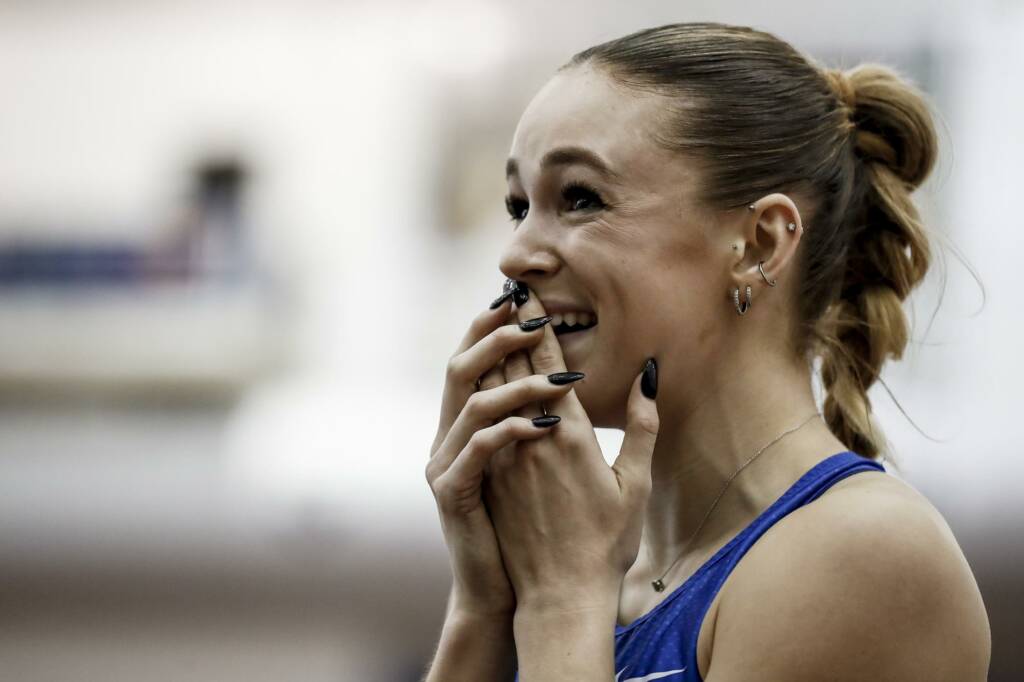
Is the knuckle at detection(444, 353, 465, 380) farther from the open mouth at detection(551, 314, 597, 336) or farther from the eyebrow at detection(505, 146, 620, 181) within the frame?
the eyebrow at detection(505, 146, 620, 181)

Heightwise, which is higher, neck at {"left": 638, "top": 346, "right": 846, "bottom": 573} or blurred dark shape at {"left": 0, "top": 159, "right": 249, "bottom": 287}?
blurred dark shape at {"left": 0, "top": 159, "right": 249, "bottom": 287}

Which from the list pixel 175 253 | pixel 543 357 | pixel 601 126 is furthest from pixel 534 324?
pixel 175 253

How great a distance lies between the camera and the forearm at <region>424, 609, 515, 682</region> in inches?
Result: 53.5

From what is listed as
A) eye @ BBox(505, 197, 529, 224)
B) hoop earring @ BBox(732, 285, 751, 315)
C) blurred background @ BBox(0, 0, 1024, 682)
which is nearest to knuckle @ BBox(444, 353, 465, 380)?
eye @ BBox(505, 197, 529, 224)

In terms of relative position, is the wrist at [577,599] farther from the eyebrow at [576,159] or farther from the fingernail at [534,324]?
the eyebrow at [576,159]

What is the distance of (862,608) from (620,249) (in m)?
0.49

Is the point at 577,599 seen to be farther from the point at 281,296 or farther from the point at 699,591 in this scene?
the point at 281,296

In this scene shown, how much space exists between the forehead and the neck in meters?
0.26

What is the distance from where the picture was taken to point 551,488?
1.29 meters

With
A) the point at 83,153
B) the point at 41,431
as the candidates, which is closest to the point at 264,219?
the point at 83,153

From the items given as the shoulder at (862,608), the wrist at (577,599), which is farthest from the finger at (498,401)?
the shoulder at (862,608)

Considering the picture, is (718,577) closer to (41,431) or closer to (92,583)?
(92,583)

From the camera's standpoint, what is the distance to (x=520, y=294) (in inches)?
54.6

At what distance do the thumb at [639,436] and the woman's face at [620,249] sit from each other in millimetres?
22
